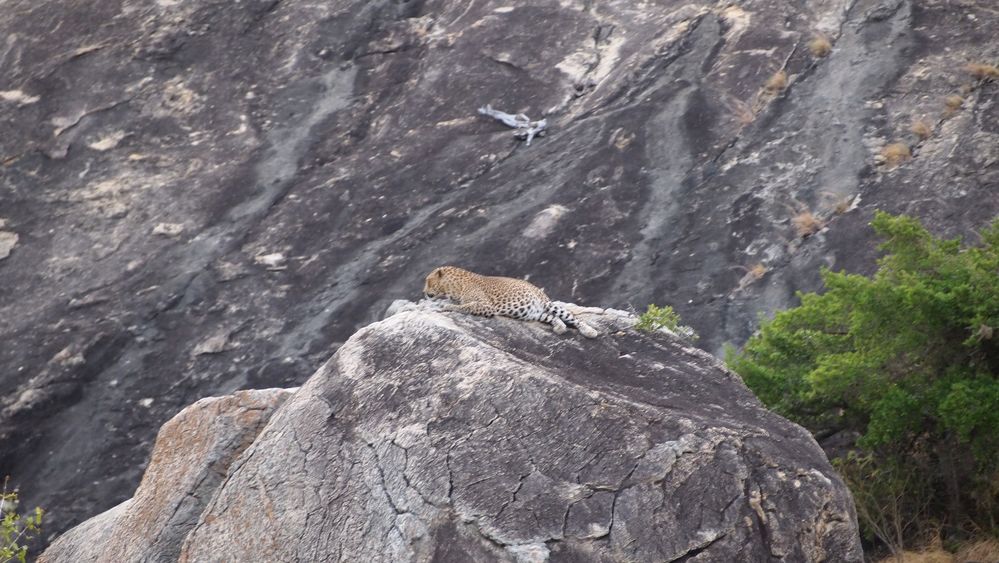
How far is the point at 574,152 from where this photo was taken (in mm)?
30422

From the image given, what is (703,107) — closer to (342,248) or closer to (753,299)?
(753,299)

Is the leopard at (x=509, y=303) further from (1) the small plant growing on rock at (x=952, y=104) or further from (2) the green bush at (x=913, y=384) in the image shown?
(1) the small plant growing on rock at (x=952, y=104)

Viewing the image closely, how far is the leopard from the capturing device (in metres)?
13.7

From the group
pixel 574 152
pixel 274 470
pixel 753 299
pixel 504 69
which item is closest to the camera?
pixel 274 470

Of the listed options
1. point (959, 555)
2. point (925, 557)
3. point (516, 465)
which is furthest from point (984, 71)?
point (516, 465)

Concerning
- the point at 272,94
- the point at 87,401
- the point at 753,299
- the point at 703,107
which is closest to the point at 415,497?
the point at 753,299

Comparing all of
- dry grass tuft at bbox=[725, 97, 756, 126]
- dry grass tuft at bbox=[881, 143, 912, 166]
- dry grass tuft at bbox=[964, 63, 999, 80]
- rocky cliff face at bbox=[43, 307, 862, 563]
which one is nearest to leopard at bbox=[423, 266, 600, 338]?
rocky cliff face at bbox=[43, 307, 862, 563]

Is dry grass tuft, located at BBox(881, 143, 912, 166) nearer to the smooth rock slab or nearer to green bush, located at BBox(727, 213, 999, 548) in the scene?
green bush, located at BBox(727, 213, 999, 548)

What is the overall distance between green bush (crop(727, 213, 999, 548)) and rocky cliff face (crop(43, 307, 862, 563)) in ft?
14.5

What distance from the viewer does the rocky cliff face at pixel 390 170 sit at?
90.7ft

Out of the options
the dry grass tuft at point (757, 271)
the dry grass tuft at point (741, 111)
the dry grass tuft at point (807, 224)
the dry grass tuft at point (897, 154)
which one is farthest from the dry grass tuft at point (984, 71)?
the dry grass tuft at point (757, 271)

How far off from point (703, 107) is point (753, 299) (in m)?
6.19

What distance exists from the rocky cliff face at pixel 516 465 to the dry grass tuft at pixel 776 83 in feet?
60.6

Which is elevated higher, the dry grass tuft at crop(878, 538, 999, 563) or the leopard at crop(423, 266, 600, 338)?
the leopard at crop(423, 266, 600, 338)
